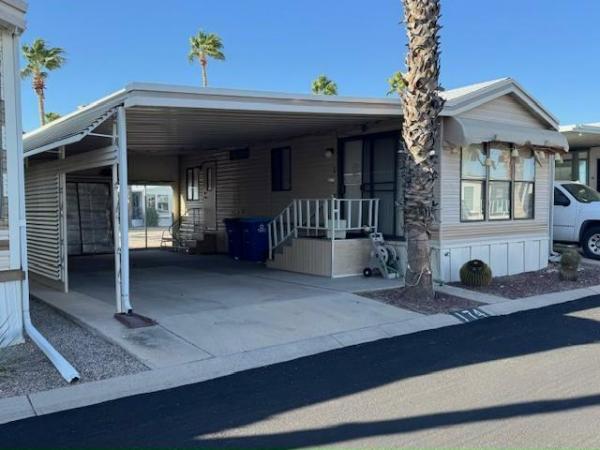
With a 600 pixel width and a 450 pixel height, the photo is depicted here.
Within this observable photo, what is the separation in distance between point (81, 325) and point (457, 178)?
6844 millimetres

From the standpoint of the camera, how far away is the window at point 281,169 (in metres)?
13.5

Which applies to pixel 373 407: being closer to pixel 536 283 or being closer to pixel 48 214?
pixel 536 283

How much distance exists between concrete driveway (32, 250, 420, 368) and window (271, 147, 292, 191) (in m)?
2.83

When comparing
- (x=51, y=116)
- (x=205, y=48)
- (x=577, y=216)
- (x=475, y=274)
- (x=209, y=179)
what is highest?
(x=205, y=48)

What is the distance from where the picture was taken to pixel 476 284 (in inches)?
374

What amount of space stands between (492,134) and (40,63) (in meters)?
30.0

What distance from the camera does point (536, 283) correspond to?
398 inches

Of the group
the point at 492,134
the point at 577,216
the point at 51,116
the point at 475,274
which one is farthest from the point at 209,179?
the point at 51,116

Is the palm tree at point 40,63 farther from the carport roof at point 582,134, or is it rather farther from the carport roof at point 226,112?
the carport roof at point 582,134

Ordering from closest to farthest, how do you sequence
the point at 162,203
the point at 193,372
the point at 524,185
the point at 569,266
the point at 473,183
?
1. the point at 193,372
2. the point at 569,266
3. the point at 473,183
4. the point at 524,185
5. the point at 162,203

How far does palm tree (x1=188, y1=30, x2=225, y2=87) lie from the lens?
113 ft

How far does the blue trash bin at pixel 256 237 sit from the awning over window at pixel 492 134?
4.97m

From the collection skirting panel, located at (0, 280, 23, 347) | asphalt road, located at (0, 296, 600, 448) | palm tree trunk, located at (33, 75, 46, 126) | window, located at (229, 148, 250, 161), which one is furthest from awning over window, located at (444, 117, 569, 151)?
palm tree trunk, located at (33, 75, 46, 126)

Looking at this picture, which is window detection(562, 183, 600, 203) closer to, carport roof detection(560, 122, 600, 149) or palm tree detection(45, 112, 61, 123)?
carport roof detection(560, 122, 600, 149)
